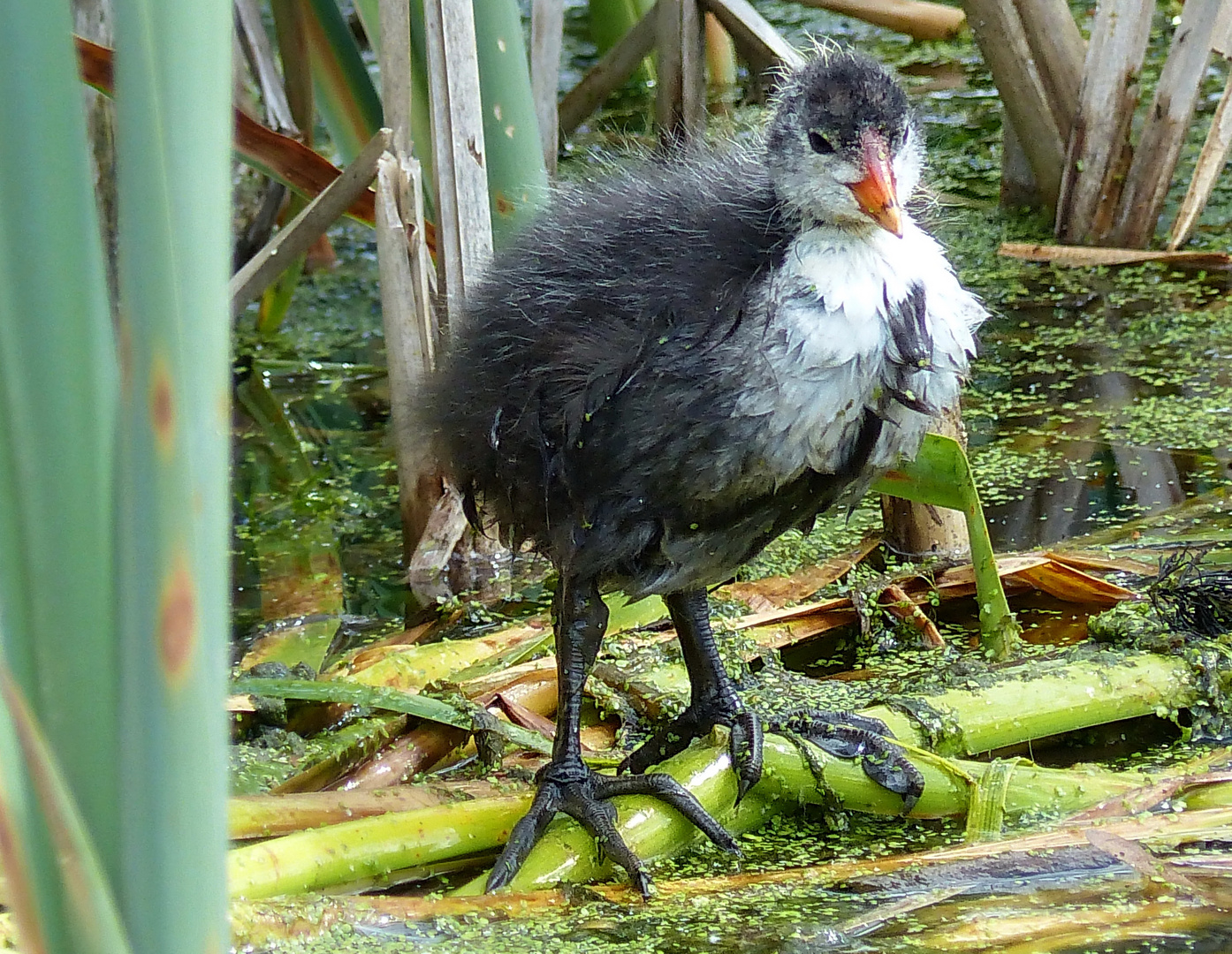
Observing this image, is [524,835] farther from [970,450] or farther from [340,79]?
[340,79]

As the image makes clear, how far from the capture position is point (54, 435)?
0.62 metres

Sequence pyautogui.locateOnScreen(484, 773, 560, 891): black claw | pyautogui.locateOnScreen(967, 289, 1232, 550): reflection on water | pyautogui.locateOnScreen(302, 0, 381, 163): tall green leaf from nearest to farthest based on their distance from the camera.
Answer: pyautogui.locateOnScreen(484, 773, 560, 891): black claw, pyautogui.locateOnScreen(967, 289, 1232, 550): reflection on water, pyautogui.locateOnScreen(302, 0, 381, 163): tall green leaf

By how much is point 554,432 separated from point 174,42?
4.36 feet

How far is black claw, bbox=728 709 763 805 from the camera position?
6.66ft

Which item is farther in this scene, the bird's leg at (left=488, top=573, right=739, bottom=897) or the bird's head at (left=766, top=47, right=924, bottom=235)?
the bird's leg at (left=488, top=573, right=739, bottom=897)

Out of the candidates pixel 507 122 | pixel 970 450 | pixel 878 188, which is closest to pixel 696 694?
pixel 878 188

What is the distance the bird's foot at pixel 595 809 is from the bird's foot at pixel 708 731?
0.10 meters

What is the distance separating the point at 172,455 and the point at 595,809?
1412mm

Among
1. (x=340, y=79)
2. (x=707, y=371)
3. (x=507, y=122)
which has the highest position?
(x=340, y=79)

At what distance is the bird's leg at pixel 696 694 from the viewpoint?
2.18 metres

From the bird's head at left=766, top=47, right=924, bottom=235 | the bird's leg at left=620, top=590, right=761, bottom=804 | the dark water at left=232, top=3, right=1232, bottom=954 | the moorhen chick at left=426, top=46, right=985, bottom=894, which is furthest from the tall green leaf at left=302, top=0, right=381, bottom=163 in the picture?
the bird's head at left=766, top=47, right=924, bottom=235

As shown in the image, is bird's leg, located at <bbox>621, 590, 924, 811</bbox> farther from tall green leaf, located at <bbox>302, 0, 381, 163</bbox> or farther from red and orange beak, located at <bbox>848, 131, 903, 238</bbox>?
tall green leaf, located at <bbox>302, 0, 381, 163</bbox>

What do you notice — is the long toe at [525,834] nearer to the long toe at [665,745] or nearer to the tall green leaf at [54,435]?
the long toe at [665,745]

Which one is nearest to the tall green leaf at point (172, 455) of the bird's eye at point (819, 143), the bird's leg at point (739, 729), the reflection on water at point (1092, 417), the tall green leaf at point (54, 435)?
the tall green leaf at point (54, 435)
